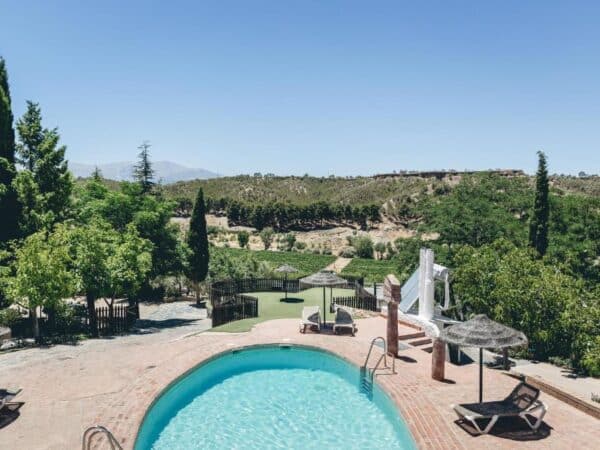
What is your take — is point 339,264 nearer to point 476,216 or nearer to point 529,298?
point 476,216

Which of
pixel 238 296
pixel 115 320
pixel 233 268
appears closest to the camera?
pixel 115 320

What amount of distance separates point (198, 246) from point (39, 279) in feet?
43.6

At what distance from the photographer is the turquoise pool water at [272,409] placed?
9.92 m

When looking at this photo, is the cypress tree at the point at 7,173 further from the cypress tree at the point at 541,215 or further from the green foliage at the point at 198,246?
the cypress tree at the point at 541,215

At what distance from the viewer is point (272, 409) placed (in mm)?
11680

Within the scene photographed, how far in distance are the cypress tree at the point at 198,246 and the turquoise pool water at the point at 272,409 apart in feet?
49.0

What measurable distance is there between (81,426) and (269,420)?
4251 millimetres

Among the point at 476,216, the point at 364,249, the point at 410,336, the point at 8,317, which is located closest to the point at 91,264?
the point at 8,317

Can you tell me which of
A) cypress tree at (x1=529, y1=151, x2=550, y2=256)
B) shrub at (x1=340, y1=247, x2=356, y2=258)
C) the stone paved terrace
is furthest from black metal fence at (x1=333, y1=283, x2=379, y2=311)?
shrub at (x1=340, y1=247, x2=356, y2=258)

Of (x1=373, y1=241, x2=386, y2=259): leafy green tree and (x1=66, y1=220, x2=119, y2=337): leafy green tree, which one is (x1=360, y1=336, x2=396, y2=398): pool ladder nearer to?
(x1=66, y1=220, x2=119, y2=337): leafy green tree

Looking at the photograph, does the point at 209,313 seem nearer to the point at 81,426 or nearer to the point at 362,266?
the point at 81,426

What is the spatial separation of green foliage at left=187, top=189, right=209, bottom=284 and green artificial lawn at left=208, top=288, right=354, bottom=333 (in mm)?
4871

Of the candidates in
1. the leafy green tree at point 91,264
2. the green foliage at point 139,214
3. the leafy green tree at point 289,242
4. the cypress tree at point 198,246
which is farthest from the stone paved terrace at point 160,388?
the leafy green tree at point 289,242

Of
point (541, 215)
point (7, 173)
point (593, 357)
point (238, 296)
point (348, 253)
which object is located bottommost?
point (348, 253)
